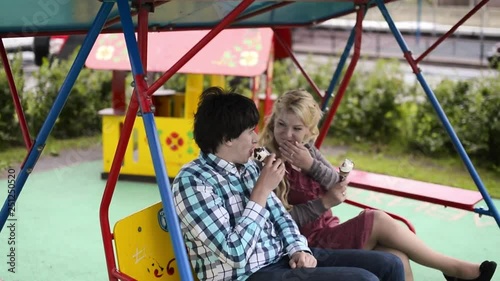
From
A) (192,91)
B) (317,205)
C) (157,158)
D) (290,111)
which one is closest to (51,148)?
(192,91)

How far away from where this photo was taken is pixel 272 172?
2658 mm

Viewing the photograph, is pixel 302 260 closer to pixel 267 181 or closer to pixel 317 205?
pixel 267 181

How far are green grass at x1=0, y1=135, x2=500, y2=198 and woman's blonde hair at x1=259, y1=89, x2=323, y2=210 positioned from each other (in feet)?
10.4

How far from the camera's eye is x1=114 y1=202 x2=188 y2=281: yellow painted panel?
8.75 ft

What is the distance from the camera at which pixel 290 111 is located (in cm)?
326

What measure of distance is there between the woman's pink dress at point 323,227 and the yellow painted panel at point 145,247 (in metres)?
0.68

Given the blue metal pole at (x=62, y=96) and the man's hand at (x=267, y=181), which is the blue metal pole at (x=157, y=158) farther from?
the man's hand at (x=267, y=181)

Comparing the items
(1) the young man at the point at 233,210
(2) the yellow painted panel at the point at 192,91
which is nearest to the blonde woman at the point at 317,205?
(1) the young man at the point at 233,210

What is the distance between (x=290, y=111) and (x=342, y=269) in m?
0.82

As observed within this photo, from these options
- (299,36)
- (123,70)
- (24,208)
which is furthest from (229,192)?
(299,36)

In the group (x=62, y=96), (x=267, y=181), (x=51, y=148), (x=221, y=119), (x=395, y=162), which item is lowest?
(x=267, y=181)

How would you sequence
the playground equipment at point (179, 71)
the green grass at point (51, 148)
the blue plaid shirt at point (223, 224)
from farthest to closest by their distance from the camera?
the green grass at point (51, 148) < the playground equipment at point (179, 71) < the blue plaid shirt at point (223, 224)

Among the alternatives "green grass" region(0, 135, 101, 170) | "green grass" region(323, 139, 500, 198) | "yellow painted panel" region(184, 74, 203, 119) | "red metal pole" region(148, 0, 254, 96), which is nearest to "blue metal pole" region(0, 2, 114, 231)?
"red metal pole" region(148, 0, 254, 96)

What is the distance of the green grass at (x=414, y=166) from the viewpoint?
641cm
